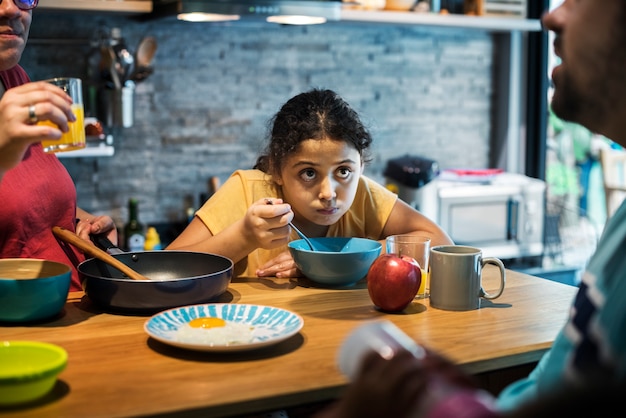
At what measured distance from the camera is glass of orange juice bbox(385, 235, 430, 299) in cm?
180

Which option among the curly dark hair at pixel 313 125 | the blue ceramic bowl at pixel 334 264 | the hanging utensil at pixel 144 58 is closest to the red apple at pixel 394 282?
the blue ceramic bowl at pixel 334 264

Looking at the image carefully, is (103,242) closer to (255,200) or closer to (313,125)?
(255,200)

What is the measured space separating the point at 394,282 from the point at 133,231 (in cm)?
216

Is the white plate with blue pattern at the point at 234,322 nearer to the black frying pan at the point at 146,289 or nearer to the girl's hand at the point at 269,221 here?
the black frying pan at the point at 146,289

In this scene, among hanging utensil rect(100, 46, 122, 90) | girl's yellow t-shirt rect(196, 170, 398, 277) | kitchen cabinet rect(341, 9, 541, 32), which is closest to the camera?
girl's yellow t-shirt rect(196, 170, 398, 277)

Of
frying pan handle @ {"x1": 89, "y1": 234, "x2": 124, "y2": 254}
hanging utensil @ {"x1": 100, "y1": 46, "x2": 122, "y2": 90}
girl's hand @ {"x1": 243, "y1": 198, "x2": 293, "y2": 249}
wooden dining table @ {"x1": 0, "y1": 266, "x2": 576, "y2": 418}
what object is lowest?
wooden dining table @ {"x1": 0, "y1": 266, "x2": 576, "y2": 418}

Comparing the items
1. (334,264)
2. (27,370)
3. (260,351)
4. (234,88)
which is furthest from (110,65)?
(27,370)

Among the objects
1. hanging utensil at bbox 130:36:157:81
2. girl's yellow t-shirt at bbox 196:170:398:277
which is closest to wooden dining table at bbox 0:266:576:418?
girl's yellow t-shirt at bbox 196:170:398:277

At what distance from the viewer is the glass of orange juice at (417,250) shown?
1.80 meters

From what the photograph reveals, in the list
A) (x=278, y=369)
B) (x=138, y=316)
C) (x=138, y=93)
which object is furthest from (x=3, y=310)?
(x=138, y=93)

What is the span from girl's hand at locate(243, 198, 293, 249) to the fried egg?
14.8 inches

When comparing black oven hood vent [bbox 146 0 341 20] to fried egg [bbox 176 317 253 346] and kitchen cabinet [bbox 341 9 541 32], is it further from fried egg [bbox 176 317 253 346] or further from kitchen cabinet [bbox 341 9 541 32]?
fried egg [bbox 176 317 253 346]

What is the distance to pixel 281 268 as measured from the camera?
6.54 feet

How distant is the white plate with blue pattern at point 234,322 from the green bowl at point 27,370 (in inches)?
8.0
